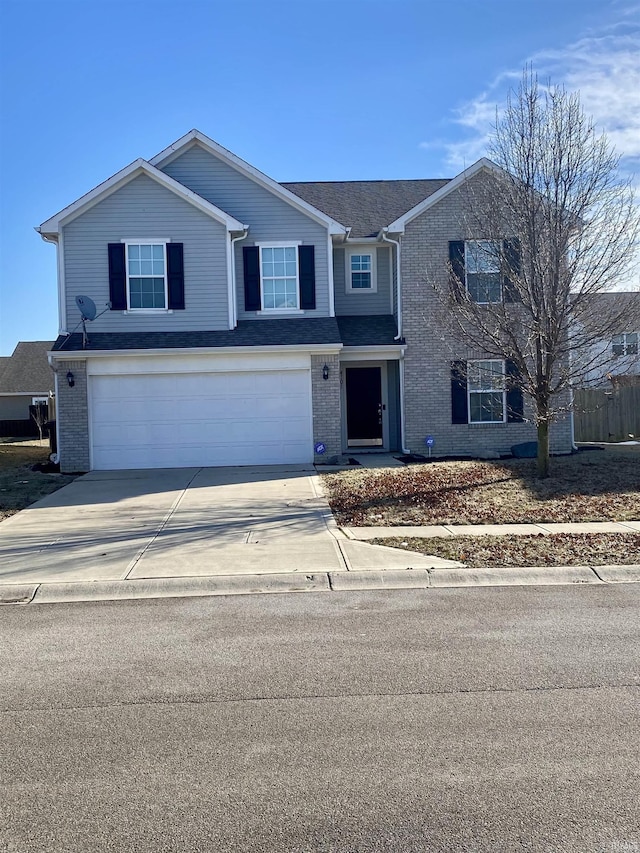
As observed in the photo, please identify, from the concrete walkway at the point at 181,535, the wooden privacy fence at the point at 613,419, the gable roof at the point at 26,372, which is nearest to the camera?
the concrete walkway at the point at 181,535

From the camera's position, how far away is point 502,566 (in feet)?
27.0

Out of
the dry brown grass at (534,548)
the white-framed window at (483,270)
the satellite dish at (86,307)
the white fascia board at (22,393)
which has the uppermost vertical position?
the white-framed window at (483,270)

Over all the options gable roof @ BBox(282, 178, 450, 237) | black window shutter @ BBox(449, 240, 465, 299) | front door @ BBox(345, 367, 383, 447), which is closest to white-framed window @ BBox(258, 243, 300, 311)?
gable roof @ BBox(282, 178, 450, 237)

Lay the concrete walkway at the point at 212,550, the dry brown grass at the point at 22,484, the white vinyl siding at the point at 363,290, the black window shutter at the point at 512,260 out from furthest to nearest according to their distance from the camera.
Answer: the white vinyl siding at the point at 363,290
the black window shutter at the point at 512,260
the dry brown grass at the point at 22,484
the concrete walkway at the point at 212,550

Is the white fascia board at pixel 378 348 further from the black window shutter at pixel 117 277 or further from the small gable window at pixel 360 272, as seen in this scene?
the black window shutter at pixel 117 277

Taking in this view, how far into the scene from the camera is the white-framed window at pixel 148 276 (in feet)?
58.8

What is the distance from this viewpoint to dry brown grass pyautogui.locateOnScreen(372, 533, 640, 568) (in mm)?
8406

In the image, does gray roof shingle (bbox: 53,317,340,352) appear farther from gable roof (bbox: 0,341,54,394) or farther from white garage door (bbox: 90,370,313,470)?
gable roof (bbox: 0,341,54,394)

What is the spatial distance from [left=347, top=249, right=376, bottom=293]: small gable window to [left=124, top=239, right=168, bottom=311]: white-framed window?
5.12 meters

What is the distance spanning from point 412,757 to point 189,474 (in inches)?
503

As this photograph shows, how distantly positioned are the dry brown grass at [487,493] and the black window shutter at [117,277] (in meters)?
6.89

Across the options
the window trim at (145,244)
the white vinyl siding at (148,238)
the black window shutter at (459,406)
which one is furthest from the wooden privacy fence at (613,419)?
the window trim at (145,244)

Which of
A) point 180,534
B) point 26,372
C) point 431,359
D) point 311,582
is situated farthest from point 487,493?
point 26,372

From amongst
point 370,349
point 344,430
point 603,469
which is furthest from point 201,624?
point 344,430
